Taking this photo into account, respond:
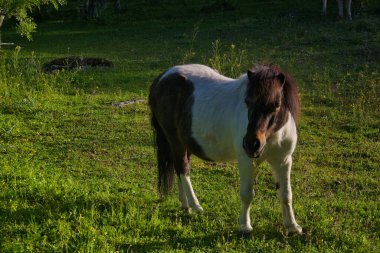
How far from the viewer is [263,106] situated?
4117mm

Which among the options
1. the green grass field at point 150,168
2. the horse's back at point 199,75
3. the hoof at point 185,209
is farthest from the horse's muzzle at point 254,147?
the hoof at point 185,209

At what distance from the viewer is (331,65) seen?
42.2 ft

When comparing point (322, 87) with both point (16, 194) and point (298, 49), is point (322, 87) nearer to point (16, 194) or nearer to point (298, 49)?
point (298, 49)

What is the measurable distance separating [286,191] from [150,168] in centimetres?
262

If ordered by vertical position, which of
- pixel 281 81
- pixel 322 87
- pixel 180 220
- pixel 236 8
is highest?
pixel 236 8

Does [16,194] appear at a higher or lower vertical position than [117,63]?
lower

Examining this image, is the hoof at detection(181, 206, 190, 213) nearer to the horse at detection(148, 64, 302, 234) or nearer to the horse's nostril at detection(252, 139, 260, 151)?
the horse at detection(148, 64, 302, 234)

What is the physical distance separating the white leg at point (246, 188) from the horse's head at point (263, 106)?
17.9 inches

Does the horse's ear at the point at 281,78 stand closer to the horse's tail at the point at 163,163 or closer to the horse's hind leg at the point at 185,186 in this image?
the horse's hind leg at the point at 185,186

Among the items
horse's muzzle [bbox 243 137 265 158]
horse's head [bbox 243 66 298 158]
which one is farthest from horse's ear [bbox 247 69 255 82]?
horse's muzzle [bbox 243 137 265 158]

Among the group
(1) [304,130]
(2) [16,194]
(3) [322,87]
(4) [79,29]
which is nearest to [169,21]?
(4) [79,29]

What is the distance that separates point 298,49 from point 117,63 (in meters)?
5.45

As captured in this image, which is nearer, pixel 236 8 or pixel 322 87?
pixel 322 87

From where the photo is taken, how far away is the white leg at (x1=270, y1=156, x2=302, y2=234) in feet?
15.5
